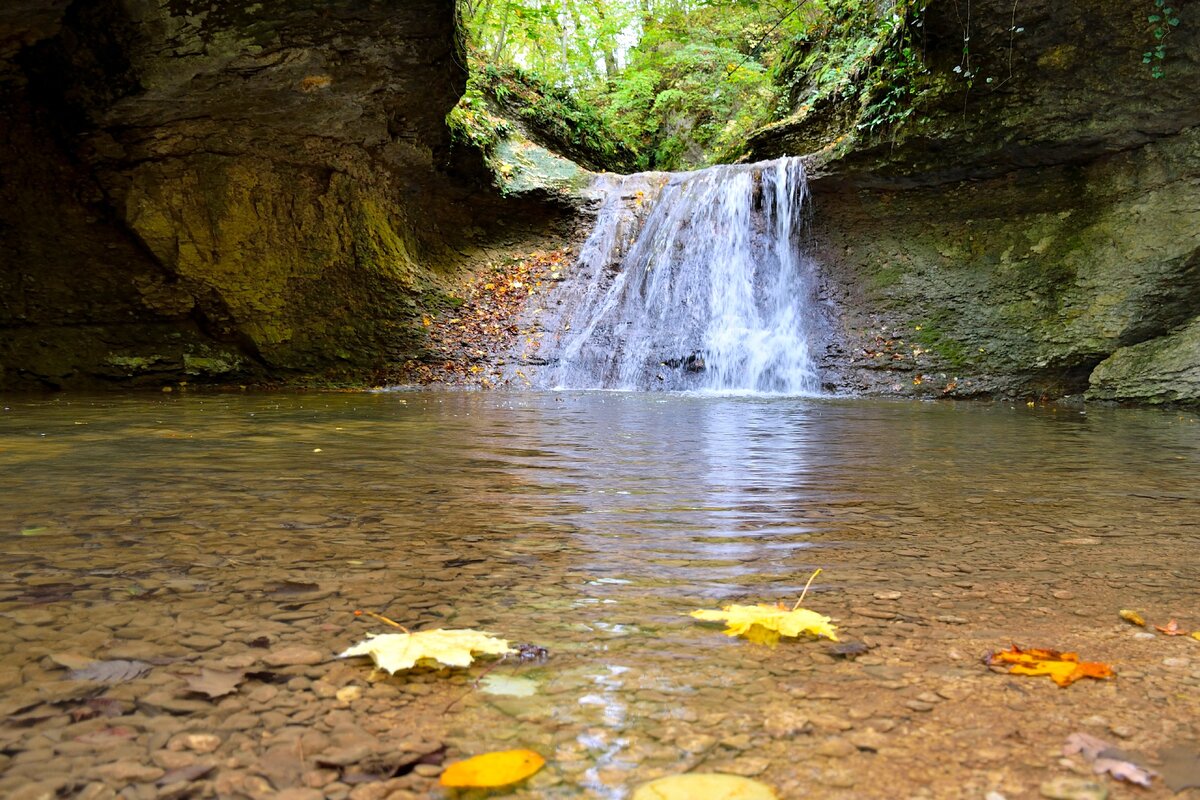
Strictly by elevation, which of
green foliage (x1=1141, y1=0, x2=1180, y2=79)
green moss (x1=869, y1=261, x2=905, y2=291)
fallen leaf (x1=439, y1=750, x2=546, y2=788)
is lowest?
fallen leaf (x1=439, y1=750, x2=546, y2=788)

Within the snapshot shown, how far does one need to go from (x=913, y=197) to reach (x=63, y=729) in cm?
1000

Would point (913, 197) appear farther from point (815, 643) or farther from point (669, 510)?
point (815, 643)

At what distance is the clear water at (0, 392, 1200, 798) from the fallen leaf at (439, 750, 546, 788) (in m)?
0.02

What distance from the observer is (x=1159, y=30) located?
649cm

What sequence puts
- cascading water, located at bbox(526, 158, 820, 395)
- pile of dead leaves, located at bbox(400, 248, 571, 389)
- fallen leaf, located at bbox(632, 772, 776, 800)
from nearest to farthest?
fallen leaf, located at bbox(632, 772, 776, 800) → cascading water, located at bbox(526, 158, 820, 395) → pile of dead leaves, located at bbox(400, 248, 571, 389)

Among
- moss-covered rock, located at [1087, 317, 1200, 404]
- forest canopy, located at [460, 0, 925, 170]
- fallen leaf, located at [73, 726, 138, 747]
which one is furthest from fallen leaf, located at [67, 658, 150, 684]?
moss-covered rock, located at [1087, 317, 1200, 404]

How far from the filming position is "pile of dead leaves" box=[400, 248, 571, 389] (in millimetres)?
9531

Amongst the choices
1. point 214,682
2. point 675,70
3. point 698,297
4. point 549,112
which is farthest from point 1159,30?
point 675,70

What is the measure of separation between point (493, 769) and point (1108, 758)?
28.4 inches

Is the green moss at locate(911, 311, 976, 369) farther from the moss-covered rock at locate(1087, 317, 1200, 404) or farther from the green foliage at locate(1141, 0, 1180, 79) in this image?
the green foliage at locate(1141, 0, 1180, 79)

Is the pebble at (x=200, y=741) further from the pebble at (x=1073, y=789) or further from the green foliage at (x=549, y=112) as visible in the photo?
the green foliage at (x=549, y=112)

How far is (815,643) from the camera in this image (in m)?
1.24

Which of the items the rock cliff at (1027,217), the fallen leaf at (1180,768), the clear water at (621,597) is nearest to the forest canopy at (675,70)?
the rock cliff at (1027,217)

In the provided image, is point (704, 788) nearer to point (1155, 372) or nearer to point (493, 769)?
point (493, 769)
